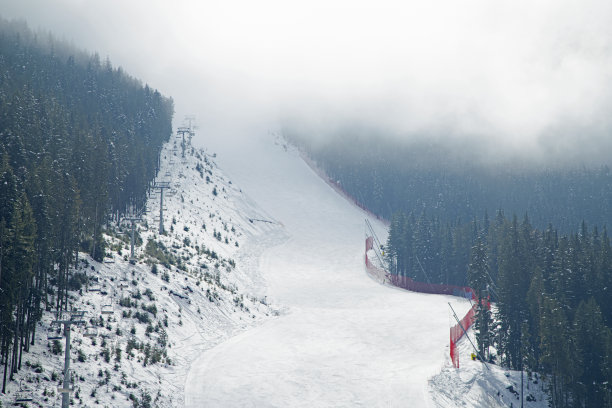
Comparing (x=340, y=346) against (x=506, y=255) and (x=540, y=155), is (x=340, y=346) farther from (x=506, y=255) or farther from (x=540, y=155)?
(x=540, y=155)

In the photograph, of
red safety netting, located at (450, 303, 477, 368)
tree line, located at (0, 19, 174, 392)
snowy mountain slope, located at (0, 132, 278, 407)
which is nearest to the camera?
tree line, located at (0, 19, 174, 392)

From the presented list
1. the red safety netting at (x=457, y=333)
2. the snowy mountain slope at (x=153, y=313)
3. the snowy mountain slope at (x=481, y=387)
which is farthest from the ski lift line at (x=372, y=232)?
the snowy mountain slope at (x=481, y=387)

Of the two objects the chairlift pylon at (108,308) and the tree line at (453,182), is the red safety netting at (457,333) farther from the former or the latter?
the tree line at (453,182)

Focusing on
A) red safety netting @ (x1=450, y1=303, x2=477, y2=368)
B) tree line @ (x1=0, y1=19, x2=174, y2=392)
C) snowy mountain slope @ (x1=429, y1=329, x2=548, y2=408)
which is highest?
tree line @ (x1=0, y1=19, x2=174, y2=392)

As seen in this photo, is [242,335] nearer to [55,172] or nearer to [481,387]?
[481,387]

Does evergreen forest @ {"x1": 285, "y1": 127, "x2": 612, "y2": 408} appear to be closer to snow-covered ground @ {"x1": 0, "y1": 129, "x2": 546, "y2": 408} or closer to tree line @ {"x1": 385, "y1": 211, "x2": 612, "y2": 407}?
tree line @ {"x1": 385, "y1": 211, "x2": 612, "y2": 407}

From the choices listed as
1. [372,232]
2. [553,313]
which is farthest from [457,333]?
[372,232]

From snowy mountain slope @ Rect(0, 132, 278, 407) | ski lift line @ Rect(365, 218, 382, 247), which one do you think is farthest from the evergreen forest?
snowy mountain slope @ Rect(0, 132, 278, 407)

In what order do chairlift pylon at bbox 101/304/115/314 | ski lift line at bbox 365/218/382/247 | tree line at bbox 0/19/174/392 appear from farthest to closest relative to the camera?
ski lift line at bbox 365/218/382/247
chairlift pylon at bbox 101/304/115/314
tree line at bbox 0/19/174/392
